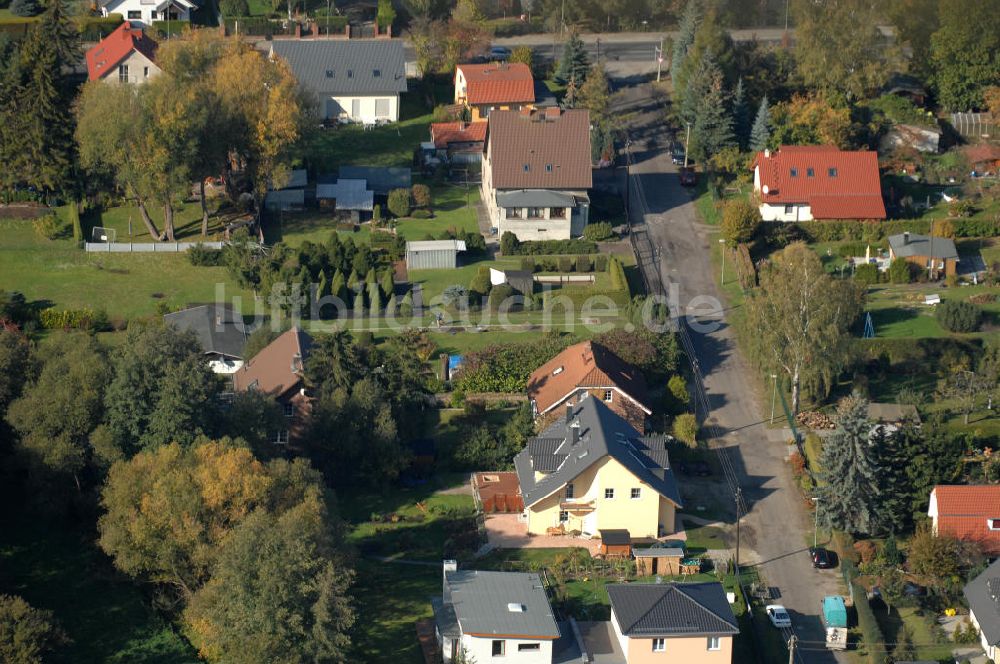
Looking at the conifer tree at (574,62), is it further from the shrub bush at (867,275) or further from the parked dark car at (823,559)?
the parked dark car at (823,559)

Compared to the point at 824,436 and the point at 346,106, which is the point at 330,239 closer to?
the point at 346,106

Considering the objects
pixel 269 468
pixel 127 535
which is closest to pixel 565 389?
pixel 269 468

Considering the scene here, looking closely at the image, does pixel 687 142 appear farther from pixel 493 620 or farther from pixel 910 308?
pixel 493 620

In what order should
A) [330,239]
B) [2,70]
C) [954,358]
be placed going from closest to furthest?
[954,358]
[330,239]
[2,70]

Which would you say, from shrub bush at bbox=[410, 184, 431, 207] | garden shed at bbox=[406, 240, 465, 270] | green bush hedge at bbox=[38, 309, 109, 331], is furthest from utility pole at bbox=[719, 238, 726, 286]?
green bush hedge at bbox=[38, 309, 109, 331]

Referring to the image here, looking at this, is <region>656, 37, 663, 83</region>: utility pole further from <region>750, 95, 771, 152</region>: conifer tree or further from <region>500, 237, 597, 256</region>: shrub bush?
<region>500, 237, 597, 256</region>: shrub bush
